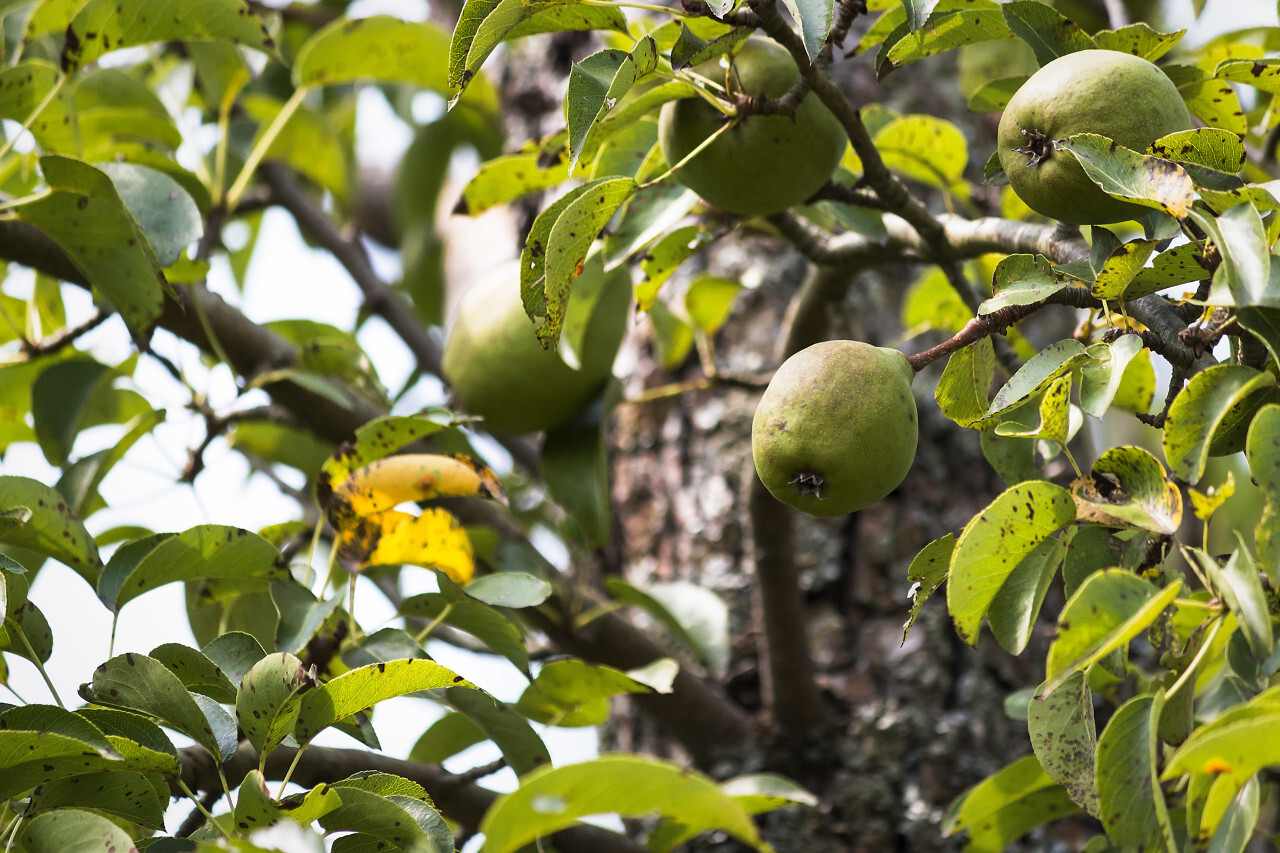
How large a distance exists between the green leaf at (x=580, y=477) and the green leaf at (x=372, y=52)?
0.61 metres

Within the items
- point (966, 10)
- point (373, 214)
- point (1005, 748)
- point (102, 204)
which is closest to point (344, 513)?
point (102, 204)

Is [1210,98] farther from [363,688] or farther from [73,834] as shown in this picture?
[73,834]

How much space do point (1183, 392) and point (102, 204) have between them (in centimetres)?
95

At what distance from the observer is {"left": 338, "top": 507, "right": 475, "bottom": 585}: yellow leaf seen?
3.64 feet

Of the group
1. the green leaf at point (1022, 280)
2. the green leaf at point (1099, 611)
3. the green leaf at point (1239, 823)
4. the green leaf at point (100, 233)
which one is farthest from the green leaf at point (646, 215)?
the green leaf at point (1239, 823)

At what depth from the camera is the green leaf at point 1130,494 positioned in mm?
659

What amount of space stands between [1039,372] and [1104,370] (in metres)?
0.04

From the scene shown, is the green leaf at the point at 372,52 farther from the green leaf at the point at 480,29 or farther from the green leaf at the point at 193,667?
the green leaf at the point at 193,667

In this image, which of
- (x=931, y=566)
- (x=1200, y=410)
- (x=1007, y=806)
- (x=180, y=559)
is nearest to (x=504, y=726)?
(x=180, y=559)

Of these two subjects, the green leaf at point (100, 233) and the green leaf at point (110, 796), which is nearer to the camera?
the green leaf at point (110, 796)

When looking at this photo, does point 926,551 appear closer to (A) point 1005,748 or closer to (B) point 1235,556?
(B) point 1235,556

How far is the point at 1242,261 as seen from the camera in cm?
61

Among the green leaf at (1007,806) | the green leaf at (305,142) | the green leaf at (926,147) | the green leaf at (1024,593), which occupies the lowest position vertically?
the green leaf at (1007,806)

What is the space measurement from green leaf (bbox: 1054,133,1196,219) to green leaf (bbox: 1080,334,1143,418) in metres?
0.09
